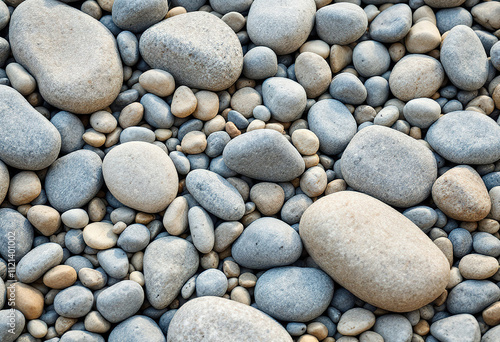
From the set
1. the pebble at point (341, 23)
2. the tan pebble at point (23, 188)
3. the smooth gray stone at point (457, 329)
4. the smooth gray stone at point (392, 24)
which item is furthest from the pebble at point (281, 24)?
the smooth gray stone at point (457, 329)

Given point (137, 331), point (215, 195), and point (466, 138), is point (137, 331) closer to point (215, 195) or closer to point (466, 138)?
point (215, 195)

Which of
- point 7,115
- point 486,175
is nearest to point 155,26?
point 7,115

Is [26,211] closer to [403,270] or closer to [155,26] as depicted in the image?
[155,26]

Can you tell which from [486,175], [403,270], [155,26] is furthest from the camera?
[155,26]

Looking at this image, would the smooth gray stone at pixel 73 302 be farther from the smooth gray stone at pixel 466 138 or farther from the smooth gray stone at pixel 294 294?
the smooth gray stone at pixel 466 138

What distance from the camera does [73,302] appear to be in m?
2.06

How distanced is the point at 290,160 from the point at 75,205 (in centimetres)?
132

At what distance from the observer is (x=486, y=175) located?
2400 millimetres

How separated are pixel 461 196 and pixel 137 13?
230cm

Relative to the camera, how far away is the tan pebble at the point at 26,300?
208cm

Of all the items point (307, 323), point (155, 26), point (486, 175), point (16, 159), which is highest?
point (155, 26)

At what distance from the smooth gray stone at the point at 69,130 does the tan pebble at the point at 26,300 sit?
84 cm

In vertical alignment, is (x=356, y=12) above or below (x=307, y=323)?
above

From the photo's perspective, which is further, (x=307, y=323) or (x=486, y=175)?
(x=486, y=175)
